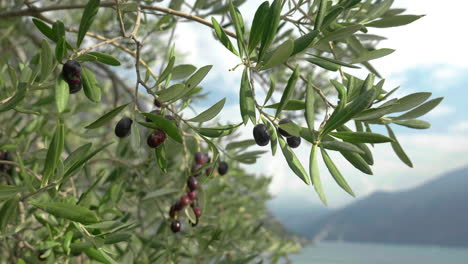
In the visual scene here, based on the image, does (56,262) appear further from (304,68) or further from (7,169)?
(304,68)

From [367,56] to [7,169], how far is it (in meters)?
1.16

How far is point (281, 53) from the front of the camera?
593 mm

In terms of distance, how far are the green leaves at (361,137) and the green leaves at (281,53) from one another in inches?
5.9

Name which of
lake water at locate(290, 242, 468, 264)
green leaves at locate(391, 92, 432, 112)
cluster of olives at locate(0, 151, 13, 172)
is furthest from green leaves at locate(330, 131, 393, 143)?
lake water at locate(290, 242, 468, 264)

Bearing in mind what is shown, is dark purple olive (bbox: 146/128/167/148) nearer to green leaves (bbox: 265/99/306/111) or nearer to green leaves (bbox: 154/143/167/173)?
green leaves (bbox: 154/143/167/173)

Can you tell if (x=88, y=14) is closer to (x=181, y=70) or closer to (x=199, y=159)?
(x=181, y=70)

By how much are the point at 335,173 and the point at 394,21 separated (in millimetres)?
418

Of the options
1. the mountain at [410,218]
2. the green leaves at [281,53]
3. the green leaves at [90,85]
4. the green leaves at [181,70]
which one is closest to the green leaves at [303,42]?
the green leaves at [281,53]

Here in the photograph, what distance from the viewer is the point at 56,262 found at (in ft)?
3.09

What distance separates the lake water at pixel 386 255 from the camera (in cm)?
4189

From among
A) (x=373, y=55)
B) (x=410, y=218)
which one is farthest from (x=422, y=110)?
(x=410, y=218)

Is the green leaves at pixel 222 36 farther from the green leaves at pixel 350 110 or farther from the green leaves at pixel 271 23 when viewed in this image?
the green leaves at pixel 350 110

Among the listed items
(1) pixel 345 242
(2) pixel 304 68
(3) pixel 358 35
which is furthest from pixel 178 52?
(1) pixel 345 242

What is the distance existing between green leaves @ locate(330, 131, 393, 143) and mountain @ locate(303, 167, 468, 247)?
64.4m
